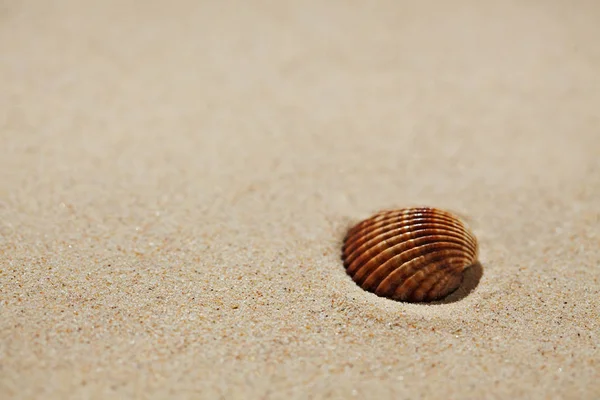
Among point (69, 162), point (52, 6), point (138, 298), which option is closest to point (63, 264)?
point (138, 298)

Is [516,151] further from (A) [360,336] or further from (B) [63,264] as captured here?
(B) [63,264]

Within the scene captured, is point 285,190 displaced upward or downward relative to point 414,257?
downward

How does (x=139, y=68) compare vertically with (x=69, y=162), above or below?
above

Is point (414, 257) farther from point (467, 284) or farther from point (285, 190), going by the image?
point (285, 190)

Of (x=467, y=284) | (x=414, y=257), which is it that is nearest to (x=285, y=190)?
(x=414, y=257)

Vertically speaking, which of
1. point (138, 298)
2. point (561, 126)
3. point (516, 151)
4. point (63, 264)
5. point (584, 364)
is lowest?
point (63, 264)
